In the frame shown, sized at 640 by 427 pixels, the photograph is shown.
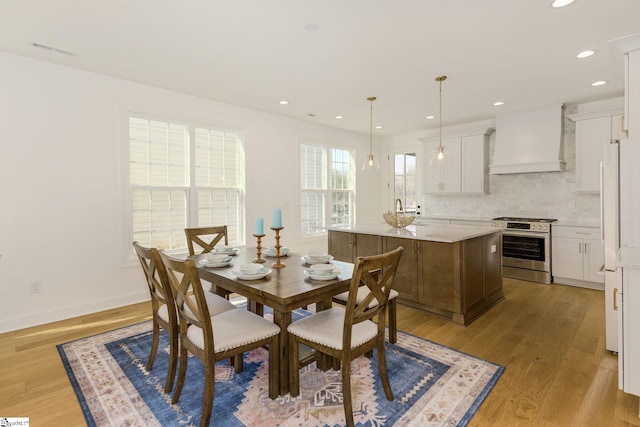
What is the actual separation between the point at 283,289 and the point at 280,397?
70 cm

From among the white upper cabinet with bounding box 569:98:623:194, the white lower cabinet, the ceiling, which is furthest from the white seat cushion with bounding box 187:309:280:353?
the white upper cabinet with bounding box 569:98:623:194

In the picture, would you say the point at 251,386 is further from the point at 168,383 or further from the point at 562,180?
the point at 562,180

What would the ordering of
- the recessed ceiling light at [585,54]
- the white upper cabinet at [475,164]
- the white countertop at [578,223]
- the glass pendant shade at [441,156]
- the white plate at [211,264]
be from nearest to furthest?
the white plate at [211,264] → the recessed ceiling light at [585,54] → the glass pendant shade at [441,156] → the white countertop at [578,223] → the white upper cabinet at [475,164]

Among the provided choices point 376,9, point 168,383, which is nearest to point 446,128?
point 376,9

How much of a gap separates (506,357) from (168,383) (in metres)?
2.45

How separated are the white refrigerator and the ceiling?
75 centimetres

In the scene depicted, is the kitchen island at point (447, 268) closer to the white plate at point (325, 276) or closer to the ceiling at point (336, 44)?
the white plate at point (325, 276)

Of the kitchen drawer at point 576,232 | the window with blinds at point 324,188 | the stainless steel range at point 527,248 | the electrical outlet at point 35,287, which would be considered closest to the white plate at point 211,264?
the electrical outlet at point 35,287

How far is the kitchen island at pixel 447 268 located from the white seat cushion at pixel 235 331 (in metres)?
1.93

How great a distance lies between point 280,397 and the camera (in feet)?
6.69

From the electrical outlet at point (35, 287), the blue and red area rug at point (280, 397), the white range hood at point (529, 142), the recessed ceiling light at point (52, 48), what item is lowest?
the blue and red area rug at point (280, 397)

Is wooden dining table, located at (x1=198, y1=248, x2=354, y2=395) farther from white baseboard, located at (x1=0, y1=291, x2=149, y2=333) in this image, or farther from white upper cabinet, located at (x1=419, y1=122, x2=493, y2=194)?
white upper cabinet, located at (x1=419, y1=122, x2=493, y2=194)

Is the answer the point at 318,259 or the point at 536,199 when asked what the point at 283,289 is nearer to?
the point at 318,259

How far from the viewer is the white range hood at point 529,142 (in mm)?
4738
